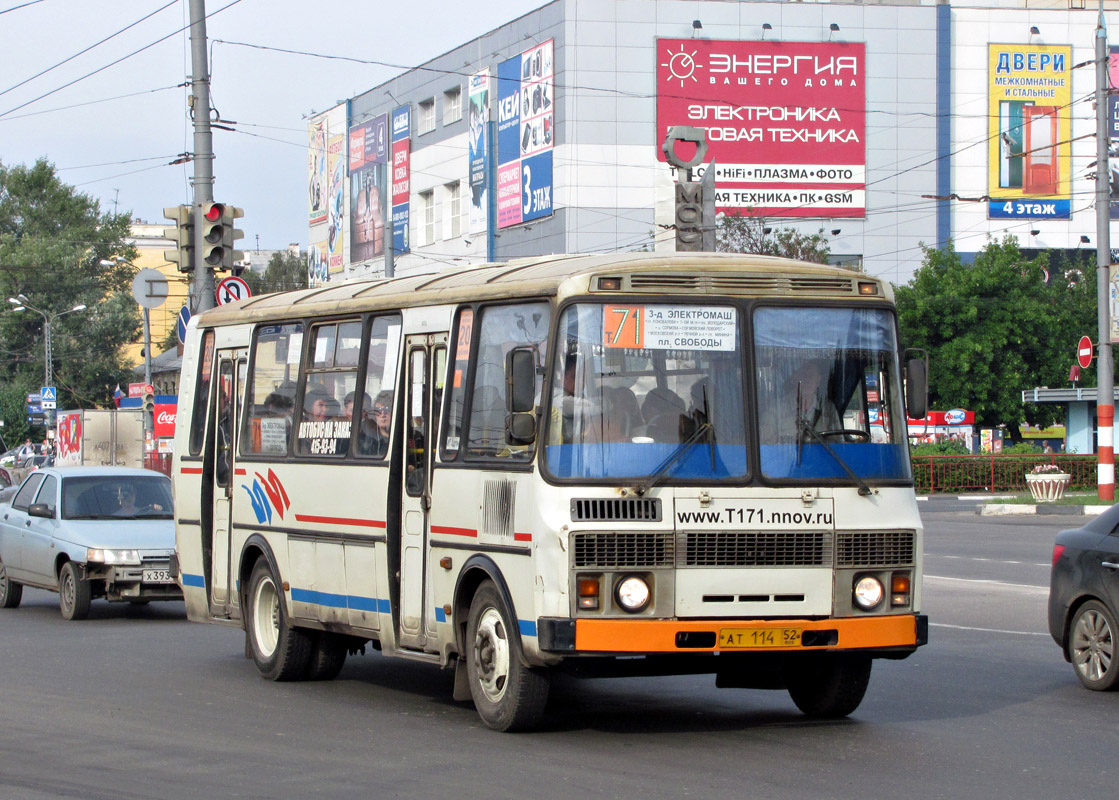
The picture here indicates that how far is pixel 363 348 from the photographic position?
11117 millimetres

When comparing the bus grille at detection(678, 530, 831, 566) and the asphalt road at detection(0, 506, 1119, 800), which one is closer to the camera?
the asphalt road at detection(0, 506, 1119, 800)

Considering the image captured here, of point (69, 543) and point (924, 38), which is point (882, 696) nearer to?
point (69, 543)

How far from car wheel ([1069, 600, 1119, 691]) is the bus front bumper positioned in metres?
2.44

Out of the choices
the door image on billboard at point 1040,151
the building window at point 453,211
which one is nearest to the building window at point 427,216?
the building window at point 453,211

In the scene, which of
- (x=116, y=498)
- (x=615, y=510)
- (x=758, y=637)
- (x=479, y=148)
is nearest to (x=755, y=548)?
(x=758, y=637)

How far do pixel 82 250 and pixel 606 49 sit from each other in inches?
1535

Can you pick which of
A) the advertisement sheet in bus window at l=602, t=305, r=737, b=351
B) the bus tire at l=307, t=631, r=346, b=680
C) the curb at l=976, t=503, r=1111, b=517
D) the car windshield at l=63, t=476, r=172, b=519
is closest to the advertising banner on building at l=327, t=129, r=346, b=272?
the curb at l=976, t=503, r=1111, b=517

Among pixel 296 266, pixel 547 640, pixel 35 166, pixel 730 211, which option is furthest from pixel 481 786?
pixel 296 266

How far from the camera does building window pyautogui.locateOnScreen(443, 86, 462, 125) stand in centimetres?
7512

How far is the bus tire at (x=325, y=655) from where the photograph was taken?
12000 millimetres

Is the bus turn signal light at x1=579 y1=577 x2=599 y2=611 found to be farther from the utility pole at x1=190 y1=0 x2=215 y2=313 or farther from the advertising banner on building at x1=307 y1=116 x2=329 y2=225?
the advertising banner on building at x1=307 y1=116 x2=329 y2=225

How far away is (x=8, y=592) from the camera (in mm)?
18469

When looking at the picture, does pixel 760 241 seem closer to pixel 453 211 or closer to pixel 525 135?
pixel 525 135

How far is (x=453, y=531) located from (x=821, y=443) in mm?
2202
